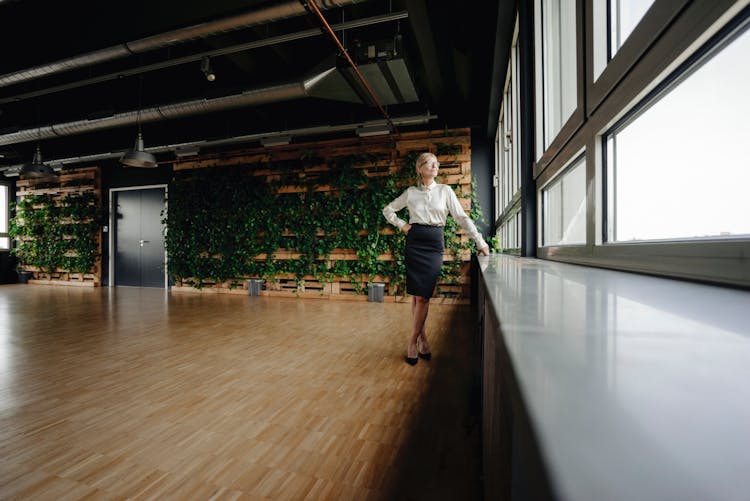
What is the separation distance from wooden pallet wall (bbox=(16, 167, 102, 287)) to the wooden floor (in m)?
5.89

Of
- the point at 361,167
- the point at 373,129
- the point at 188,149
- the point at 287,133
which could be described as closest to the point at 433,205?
the point at 373,129

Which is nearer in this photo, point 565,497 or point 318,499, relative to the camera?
point 565,497

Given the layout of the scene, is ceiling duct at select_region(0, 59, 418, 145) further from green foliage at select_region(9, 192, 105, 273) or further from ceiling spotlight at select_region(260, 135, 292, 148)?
green foliage at select_region(9, 192, 105, 273)

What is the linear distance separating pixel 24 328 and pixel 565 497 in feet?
17.8

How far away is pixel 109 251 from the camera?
884 centimetres

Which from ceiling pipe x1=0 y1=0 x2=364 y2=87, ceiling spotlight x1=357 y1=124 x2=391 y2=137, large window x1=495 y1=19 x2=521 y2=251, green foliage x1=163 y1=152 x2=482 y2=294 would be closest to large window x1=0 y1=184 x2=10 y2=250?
green foliage x1=163 y1=152 x2=482 y2=294

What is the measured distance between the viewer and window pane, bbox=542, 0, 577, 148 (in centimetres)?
200

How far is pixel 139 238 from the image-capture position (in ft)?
28.4

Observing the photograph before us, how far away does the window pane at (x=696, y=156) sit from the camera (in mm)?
836

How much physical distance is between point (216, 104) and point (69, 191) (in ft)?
21.7

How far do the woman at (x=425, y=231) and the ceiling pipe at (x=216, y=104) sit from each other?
2.47 metres

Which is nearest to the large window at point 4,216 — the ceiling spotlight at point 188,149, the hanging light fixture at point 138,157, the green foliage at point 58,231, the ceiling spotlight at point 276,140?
the green foliage at point 58,231

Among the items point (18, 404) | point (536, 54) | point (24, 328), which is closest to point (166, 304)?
point (24, 328)

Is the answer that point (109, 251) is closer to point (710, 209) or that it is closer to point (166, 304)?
point (166, 304)
